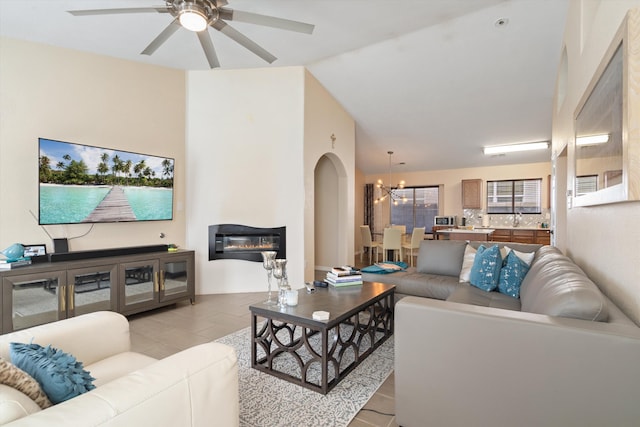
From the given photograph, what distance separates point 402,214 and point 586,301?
7637 millimetres

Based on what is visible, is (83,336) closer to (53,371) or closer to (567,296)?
(53,371)

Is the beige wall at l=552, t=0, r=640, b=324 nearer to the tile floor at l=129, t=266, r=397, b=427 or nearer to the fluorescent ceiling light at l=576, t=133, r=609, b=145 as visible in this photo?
the fluorescent ceiling light at l=576, t=133, r=609, b=145

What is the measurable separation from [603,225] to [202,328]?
11.1ft

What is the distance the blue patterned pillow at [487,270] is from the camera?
295 centimetres

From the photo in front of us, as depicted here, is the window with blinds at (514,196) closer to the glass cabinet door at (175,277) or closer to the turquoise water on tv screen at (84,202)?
the glass cabinet door at (175,277)

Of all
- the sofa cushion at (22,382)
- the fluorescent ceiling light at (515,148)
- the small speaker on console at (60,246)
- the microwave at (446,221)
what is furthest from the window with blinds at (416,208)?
the sofa cushion at (22,382)

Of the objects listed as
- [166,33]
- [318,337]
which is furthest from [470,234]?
[166,33]

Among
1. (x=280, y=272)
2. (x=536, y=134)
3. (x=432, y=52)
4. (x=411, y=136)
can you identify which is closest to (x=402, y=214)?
(x=411, y=136)

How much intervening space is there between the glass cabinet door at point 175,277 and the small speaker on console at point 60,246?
3.03ft

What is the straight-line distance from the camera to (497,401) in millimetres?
1361

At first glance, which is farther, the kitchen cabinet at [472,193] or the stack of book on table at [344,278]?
the kitchen cabinet at [472,193]

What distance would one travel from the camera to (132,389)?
0.93m

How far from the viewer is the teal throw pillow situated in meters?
0.96

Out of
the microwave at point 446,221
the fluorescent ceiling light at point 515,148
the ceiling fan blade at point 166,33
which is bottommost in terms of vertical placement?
the microwave at point 446,221
